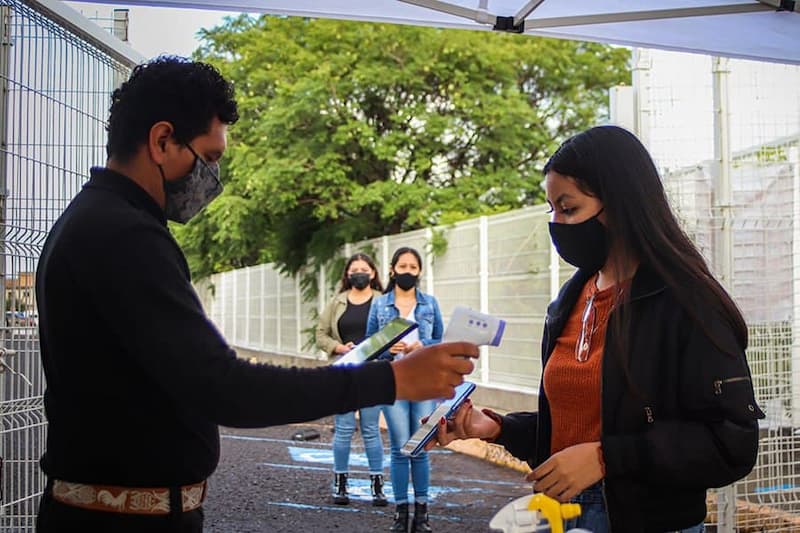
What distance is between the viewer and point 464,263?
12203mm

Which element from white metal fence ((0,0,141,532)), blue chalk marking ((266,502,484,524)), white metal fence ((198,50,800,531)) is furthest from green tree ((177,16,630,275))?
white metal fence ((0,0,141,532))

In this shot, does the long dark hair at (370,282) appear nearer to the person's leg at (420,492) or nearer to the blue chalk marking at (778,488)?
the person's leg at (420,492)

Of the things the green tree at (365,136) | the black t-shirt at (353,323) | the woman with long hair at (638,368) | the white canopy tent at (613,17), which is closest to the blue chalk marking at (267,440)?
the black t-shirt at (353,323)

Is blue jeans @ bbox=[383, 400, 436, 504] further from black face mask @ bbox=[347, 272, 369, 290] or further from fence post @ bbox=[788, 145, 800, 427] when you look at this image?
fence post @ bbox=[788, 145, 800, 427]

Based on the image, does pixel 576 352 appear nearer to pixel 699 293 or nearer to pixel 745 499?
pixel 699 293

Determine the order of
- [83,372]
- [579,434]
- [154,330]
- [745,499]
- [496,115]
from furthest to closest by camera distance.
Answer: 1. [496,115]
2. [745,499]
3. [579,434]
4. [83,372]
5. [154,330]

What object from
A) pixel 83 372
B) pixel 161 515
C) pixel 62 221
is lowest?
pixel 161 515

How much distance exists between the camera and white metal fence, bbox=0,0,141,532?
4.34m

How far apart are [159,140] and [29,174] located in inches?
102

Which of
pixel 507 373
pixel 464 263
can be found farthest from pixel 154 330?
pixel 464 263

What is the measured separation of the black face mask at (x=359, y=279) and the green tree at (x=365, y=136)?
6.79 meters

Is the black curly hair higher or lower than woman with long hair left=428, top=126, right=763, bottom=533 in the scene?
higher

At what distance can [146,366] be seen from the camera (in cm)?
193

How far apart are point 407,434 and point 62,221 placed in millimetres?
5406
